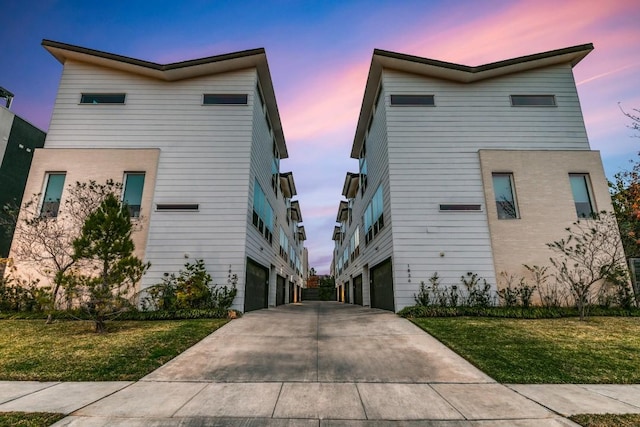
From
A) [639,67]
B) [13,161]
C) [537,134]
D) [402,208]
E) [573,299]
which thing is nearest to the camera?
[639,67]

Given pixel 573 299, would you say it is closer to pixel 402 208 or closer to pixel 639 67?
pixel 402 208

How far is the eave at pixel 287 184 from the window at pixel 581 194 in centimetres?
1599

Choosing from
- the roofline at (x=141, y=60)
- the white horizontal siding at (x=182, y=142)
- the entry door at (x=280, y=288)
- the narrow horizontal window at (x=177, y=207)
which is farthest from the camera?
the entry door at (x=280, y=288)

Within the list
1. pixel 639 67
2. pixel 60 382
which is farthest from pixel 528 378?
pixel 639 67

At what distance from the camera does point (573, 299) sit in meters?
10.5

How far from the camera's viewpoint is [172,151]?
12281 millimetres

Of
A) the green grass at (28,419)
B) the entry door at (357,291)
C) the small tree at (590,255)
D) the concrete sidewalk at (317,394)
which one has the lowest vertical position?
the concrete sidewalk at (317,394)

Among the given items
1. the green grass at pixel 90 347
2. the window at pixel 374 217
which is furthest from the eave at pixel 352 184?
the green grass at pixel 90 347

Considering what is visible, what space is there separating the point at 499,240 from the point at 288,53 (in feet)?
36.5

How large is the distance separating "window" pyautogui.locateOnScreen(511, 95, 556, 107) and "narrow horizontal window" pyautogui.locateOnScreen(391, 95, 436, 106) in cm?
368

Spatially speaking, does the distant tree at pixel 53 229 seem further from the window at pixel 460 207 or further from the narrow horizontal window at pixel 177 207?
the window at pixel 460 207

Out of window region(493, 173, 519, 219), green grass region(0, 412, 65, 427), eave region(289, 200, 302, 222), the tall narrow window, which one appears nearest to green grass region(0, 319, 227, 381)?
green grass region(0, 412, 65, 427)

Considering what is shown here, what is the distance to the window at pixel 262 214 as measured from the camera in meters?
13.3

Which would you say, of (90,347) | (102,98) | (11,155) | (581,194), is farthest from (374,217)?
(11,155)
